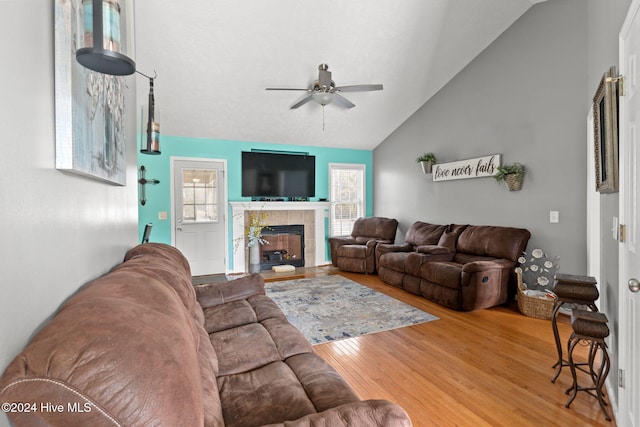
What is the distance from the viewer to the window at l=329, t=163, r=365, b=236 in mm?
6832

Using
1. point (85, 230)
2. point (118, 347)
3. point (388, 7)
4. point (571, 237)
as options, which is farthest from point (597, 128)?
point (85, 230)

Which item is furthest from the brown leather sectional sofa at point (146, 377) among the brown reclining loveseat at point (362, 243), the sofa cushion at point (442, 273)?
the brown reclining loveseat at point (362, 243)

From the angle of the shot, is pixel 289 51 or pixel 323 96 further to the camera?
pixel 323 96

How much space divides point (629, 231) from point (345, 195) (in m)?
5.59

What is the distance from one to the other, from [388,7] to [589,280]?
11.3ft

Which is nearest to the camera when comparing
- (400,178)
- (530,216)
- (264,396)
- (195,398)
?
(195,398)

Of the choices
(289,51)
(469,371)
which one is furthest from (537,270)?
(289,51)

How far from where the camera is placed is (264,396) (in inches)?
51.4

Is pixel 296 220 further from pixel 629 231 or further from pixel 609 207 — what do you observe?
pixel 629 231

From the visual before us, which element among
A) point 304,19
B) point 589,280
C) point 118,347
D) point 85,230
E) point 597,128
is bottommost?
point 589,280

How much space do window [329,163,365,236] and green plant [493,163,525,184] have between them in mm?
3287

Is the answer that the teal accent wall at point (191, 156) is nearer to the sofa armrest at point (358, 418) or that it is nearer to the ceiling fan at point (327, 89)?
the ceiling fan at point (327, 89)

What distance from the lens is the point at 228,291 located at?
262cm

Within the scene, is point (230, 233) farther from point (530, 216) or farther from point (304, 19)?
point (530, 216)
